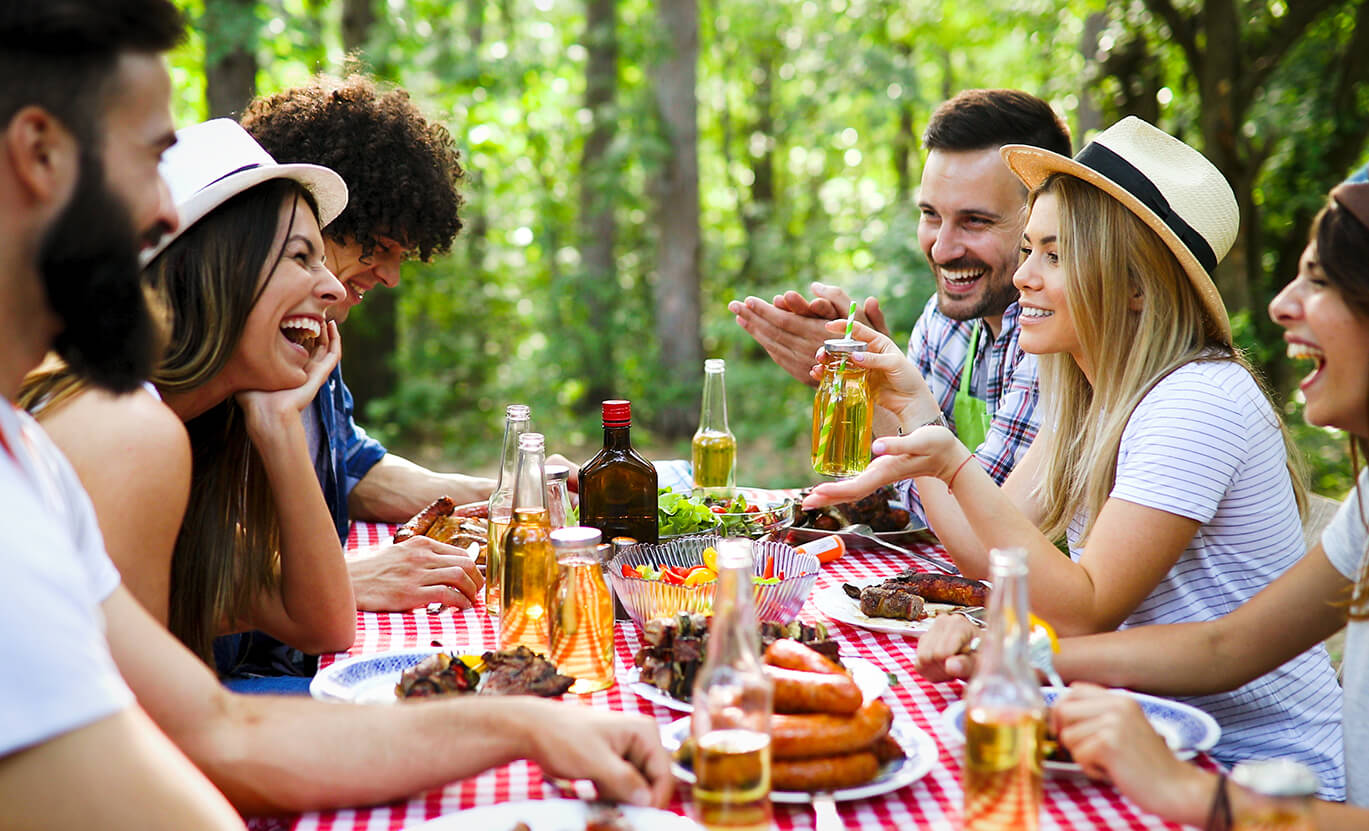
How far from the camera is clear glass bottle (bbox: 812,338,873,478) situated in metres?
2.67

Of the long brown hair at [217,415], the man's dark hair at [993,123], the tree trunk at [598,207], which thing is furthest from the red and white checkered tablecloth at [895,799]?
the tree trunk at [598,207]

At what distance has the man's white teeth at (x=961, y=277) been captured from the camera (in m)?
3.75

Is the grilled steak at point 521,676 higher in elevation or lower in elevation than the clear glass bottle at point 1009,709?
lower

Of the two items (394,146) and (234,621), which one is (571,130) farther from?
(234,621)

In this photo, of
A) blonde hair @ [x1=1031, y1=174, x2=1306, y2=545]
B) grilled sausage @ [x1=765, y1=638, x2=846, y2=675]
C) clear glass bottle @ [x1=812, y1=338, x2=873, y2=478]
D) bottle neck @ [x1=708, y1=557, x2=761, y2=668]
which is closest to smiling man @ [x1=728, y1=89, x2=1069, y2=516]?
clear glass bottle @ [x1=812, y1=338, x2=873, y2=478]

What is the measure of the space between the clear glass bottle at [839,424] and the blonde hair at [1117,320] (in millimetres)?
515

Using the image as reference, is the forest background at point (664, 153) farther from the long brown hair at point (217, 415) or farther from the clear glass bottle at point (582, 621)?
the clear glass bottle at point (582, 621)

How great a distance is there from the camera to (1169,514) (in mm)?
2221

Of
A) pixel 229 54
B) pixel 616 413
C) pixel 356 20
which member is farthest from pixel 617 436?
pixel 356 20

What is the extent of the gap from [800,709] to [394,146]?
97.7 inches

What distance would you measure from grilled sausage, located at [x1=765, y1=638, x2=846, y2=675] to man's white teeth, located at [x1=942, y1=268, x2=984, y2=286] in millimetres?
2312

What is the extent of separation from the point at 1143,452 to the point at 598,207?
833 cm

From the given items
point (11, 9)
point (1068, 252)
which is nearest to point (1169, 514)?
point (1068, 252)

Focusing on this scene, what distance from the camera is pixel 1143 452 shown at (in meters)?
2.28
